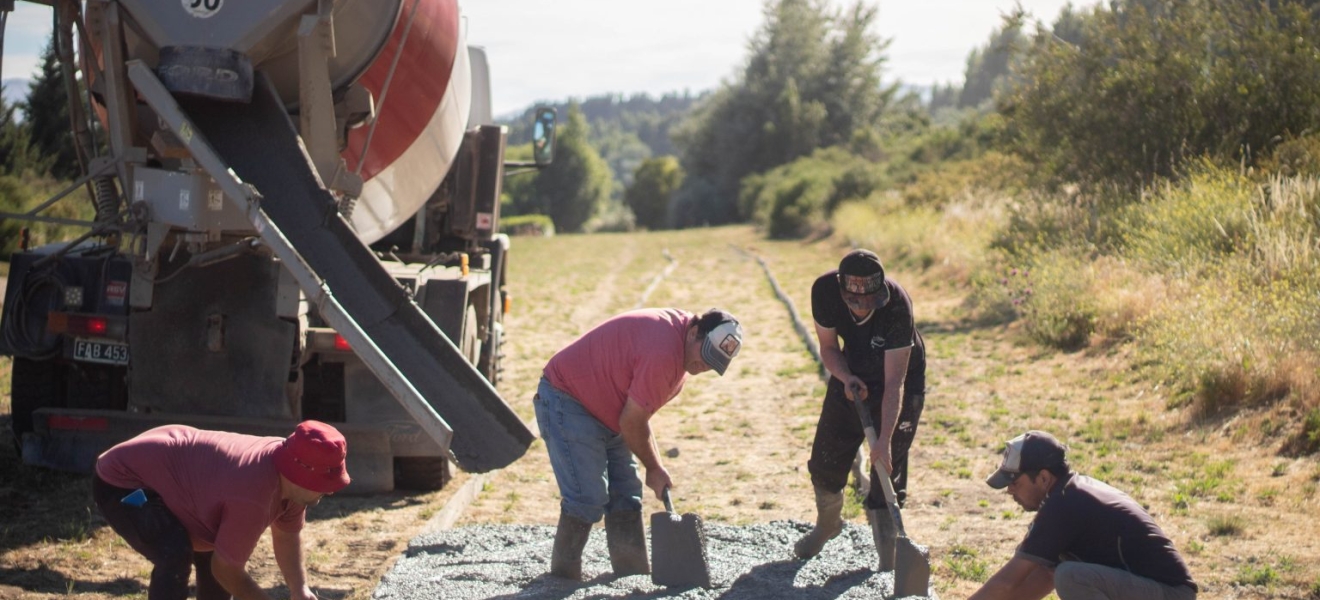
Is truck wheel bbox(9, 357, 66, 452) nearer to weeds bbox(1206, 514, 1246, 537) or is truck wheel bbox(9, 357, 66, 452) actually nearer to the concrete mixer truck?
the concrete mixer truck

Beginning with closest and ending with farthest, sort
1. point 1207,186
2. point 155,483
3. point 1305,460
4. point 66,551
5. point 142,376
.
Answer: point 155,483 → point 66,551 → point 142,376 → point 1305,460 → point 1207,186

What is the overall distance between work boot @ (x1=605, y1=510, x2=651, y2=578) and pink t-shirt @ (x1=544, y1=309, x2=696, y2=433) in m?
0.48

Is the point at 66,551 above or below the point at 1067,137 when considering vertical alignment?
below

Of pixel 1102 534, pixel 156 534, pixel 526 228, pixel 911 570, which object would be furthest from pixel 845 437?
pixel 526 228

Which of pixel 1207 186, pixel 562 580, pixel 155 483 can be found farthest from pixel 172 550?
pixel 1207 186

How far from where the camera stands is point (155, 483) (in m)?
4.41

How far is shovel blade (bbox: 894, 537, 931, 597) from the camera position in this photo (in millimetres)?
5504

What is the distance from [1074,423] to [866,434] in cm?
425

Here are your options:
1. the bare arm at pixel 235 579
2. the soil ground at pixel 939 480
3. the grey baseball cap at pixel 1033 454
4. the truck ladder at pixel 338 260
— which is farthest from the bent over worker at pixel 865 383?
the bare arm at pixel 235 579

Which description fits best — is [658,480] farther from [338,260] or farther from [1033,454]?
[338,260]

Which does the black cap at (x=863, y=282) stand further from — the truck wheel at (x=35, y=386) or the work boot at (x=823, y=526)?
the truck wheel at (x=35, y=386)

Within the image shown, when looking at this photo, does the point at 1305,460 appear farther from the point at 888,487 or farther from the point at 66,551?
the point at 66,551

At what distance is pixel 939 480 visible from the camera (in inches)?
324

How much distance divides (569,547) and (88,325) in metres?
3.45
